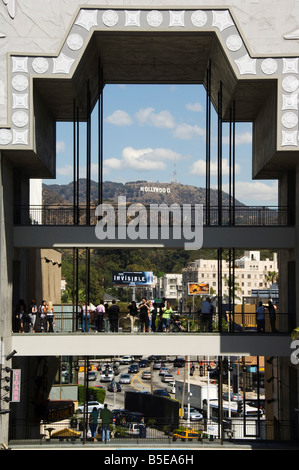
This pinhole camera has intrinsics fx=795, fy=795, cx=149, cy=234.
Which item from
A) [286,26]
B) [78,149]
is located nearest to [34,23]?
[78,149]

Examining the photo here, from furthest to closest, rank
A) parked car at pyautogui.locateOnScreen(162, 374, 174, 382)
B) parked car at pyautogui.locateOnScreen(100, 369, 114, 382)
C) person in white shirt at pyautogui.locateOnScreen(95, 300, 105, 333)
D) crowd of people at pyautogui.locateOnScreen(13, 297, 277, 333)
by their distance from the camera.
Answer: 1. parked car at pyautogui.locateOnScreen(162, 374, 174, 382)
2. parked car at pyautogui.locateOnScreen(100, 369, 114, 382)
3. person in white shirt at pyautogui.locateOnScreen(95, 300, 105, 333)
4. crowd of people at pyautogui.locateOnScreen(13, 297, 277, 333)

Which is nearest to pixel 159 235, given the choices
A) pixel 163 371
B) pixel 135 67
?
pixel 135 67

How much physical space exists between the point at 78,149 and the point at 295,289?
12.0 m

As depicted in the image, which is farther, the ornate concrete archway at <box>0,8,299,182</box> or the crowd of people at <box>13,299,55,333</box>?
the crowd of people at <box>13,299,55,333</box>

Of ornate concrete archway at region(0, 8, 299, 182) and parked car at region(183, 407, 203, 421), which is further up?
ornate concrete archway at region(0, 8, 299, 182)

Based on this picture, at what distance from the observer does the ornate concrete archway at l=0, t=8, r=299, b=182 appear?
32000 mm

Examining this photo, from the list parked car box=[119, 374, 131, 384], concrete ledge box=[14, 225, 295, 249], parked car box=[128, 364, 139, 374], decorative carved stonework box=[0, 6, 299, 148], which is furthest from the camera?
parked car box=[128, 364, 139, 374]

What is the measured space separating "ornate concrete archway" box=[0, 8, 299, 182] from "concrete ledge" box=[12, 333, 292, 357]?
779 cm

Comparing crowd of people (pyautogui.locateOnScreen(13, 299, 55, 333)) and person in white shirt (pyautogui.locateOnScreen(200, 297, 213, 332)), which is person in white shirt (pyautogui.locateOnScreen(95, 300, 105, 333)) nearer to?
crowd of people (pyautogui.locateOnScreen(13, 299, 55, 333))

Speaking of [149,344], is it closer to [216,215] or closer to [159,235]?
[159,235]

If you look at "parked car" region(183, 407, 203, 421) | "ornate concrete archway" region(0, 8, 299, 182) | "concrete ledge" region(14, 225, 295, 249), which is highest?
"ornate concrete archway" region(0, 8, 299, 182)

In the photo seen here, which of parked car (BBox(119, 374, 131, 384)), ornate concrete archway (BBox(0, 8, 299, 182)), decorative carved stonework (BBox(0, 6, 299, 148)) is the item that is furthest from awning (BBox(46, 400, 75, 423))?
parked car (BBox(119, 374, 131, 384))

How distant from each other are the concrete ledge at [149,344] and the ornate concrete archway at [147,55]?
7792 millimetres

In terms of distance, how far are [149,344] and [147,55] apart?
43.0 feet
